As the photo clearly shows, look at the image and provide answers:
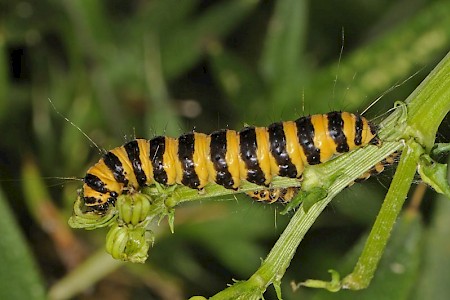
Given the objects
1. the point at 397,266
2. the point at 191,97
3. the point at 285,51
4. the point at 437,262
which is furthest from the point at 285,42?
the point at 397,266

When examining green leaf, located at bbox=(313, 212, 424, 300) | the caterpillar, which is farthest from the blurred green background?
the caterpillar

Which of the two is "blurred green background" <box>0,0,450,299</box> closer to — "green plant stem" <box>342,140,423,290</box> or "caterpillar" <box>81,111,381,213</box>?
"green plant stem" <box>342,140,423,290</box>

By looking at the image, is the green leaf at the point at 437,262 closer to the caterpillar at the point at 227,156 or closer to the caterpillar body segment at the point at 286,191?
the caterpillar body segment at the point at 286,191

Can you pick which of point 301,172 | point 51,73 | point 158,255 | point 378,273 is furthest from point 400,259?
point 51,73

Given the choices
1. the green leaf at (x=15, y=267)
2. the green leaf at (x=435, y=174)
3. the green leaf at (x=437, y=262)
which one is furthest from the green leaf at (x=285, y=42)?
the green leaf at (x=435, y=174)

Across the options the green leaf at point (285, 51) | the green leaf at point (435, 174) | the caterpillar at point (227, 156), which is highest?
the green leaf at point (285, 51)

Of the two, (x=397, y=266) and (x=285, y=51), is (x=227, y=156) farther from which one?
(x=285, y=51)

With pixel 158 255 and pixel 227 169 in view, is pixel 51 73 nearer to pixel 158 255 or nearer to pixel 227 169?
pixel 158 255
